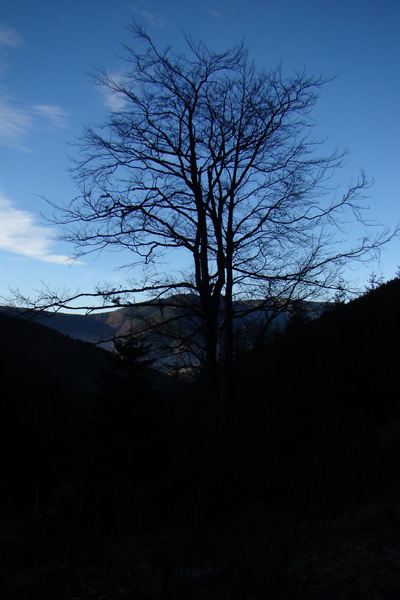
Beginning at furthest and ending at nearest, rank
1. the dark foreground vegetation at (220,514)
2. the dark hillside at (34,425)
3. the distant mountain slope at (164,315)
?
1. the dark hillside at (34,425)
2. the distant mountain slope at (164,315)
3. the dark foreground vegetation at (220,514)

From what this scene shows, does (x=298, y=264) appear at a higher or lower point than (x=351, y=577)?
higher

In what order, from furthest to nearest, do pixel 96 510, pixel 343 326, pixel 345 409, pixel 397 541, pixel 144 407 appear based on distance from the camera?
pixel 343 326 < pixel 345 409 < pixel 144 407 < pixel 96 510 < pixel 397 541

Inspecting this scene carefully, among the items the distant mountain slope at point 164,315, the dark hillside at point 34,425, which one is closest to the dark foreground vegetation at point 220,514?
the distant mountain slope at point 164,315

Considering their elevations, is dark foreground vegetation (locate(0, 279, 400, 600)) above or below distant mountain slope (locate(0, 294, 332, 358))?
below

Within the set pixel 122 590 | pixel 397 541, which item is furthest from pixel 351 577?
pixel 122 590

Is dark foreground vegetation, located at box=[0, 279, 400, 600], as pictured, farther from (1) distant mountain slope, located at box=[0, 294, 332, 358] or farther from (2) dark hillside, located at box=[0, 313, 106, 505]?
(2) dark hillside, located at box=[0, 313, 106, 505]

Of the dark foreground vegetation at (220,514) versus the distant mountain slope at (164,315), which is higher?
the distant mountain slope at (164,315)

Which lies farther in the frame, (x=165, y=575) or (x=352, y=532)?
(x=352, y=532)

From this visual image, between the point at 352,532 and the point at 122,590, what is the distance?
10.1ft

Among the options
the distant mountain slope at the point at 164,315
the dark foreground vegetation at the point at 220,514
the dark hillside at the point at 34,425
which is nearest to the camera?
the dark foreground vegetation at the point at 220,514

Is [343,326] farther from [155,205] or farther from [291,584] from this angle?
[291,584]

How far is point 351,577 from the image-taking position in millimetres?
4785

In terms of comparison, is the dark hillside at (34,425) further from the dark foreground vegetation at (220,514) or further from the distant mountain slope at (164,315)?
the dark foreground vegetation at (220,514)

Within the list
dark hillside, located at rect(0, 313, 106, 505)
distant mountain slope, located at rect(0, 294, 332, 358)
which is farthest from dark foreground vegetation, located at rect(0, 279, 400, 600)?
dark hillside, located at rect(0, 313, 106, 505)
